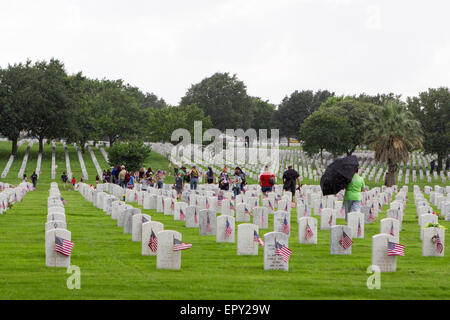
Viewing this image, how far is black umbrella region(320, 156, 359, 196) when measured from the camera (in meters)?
20.3

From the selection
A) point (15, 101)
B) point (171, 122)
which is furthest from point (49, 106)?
point (171, 122)

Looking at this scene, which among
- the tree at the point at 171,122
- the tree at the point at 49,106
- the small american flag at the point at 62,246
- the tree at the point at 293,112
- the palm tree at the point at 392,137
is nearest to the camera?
the small american flag at the point at 62,246

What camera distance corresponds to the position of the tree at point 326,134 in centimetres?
7769

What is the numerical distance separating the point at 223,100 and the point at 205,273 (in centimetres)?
11139

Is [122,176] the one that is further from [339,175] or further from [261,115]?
[261,115]

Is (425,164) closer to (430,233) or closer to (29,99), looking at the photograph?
(29,99)

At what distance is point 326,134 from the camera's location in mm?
77562

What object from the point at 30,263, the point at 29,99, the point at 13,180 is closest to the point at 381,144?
the point at 13,180

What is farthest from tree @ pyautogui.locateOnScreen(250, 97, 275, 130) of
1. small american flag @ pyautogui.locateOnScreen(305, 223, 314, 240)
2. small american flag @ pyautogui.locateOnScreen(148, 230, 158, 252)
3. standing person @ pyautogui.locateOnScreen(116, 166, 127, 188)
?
small american flag @ pyautogui.locateOnScreen(148, 230, 158, 252)

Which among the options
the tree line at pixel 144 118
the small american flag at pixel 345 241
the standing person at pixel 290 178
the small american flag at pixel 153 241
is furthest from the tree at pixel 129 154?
the small american flag at pixel 345 241

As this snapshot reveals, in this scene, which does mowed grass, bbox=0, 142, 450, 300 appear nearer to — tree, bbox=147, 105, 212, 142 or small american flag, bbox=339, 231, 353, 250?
small american flag, bbox=339, 231, 353, 250

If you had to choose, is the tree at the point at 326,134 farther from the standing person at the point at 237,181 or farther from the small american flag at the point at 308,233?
the small american flag at the point at 308,233

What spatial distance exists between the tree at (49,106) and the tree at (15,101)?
19.6 inches
